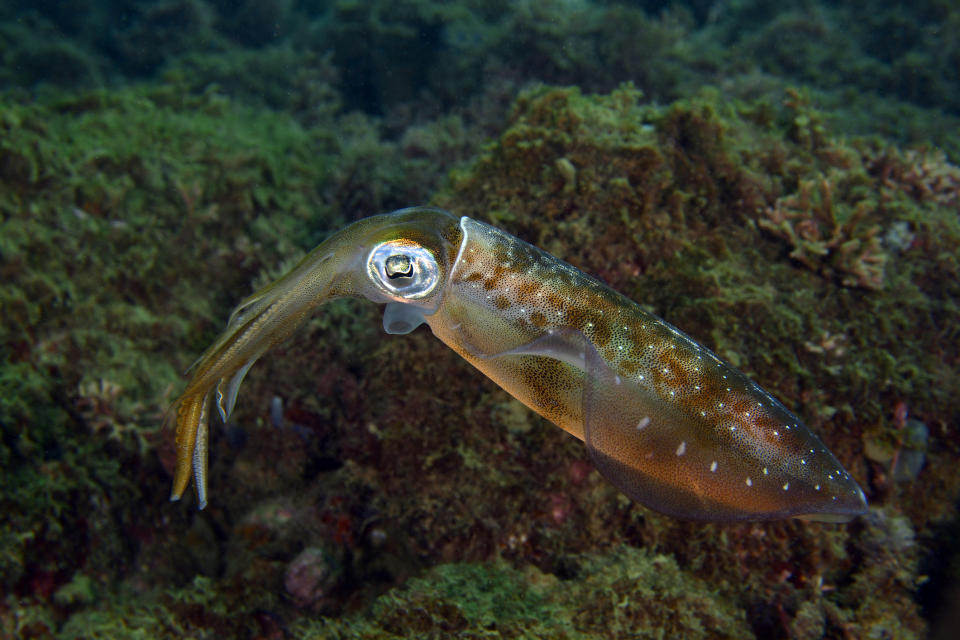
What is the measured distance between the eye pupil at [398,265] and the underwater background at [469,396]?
1.93 metres

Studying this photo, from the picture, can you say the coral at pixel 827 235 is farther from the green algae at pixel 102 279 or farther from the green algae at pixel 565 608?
the green algae at pixel 102 279

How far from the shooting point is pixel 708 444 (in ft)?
7.02

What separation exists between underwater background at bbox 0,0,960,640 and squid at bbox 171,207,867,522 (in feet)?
4.43

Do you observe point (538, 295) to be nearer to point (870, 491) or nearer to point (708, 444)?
point (708, 444)

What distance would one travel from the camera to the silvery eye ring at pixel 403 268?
2.11 metres

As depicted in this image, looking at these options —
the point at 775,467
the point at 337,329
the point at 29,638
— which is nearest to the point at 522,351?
the point at 775,467

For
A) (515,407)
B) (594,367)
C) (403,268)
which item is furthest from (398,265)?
(515,407)

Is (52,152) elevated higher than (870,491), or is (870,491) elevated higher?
(52,152)

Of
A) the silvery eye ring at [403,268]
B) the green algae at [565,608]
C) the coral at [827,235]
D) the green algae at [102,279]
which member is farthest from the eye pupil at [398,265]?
the green algae at [102,279]

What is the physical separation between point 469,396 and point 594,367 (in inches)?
75.9

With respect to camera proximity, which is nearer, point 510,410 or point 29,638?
point 510,410

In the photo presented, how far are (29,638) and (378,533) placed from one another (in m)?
A: 3.17

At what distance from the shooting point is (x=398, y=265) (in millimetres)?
2102

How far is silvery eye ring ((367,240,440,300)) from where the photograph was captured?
2109mm
